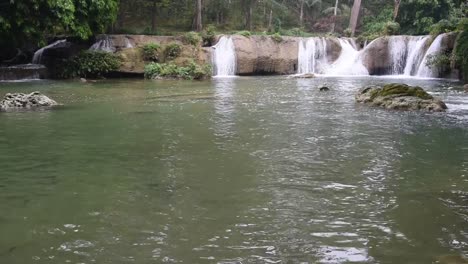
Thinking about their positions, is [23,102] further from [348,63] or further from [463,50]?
[348,63]

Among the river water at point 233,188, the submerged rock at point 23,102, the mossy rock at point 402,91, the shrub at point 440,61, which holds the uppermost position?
the shrub at point 440,61

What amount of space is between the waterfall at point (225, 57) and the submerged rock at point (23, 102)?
14.9m

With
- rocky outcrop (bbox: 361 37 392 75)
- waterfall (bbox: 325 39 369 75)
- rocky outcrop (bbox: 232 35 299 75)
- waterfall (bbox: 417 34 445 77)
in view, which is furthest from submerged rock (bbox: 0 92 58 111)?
rocky outcrop (bbox: 361 37 392 75)

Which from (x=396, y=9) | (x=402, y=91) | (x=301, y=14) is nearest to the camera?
(x=402, y=91)

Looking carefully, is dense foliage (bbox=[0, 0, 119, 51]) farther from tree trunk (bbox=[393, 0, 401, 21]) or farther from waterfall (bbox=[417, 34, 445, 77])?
tree trunk (bbox=[393, 0, 401, 21])

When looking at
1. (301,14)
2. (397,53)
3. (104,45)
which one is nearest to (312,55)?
(397,53)

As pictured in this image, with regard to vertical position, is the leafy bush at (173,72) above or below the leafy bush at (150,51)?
below

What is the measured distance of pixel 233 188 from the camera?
5930 mm

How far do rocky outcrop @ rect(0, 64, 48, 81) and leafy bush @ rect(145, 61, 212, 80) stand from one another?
515cm

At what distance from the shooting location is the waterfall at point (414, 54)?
26.1 metres

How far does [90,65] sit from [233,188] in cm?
2008

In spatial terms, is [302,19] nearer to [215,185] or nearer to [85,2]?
[85,2]

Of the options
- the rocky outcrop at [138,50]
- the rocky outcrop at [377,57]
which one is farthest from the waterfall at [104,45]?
the rocky outcrop at [377,57]

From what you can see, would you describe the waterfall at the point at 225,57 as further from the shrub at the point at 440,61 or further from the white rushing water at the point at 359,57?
the shrub at the point at 440,61
